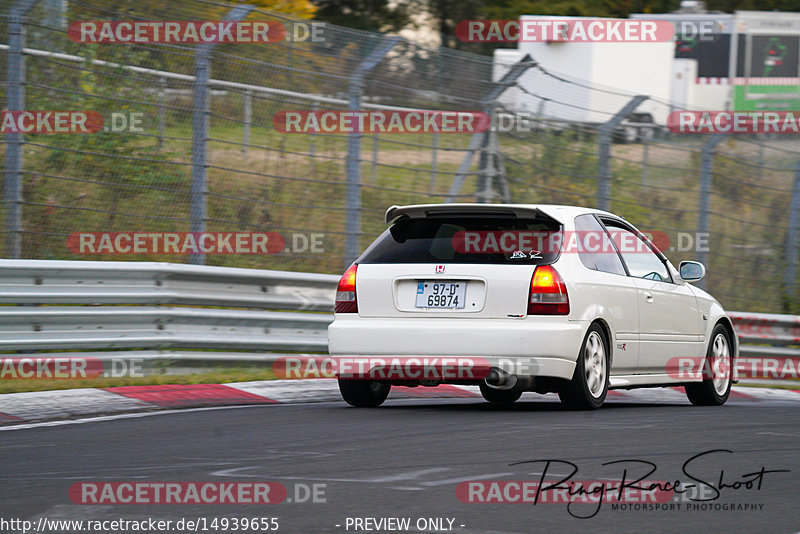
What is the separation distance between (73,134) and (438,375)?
14.5 feet

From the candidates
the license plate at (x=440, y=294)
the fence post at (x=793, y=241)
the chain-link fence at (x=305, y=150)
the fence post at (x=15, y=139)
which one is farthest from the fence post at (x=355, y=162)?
the fence post at (x=793, y=241)

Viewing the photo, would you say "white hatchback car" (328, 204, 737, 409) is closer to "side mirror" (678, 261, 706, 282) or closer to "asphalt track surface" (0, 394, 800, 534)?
"asphalt track surface" (0, 394, 800, 534)

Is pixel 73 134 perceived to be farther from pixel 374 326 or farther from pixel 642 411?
pixel 642 411

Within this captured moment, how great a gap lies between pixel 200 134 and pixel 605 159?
16.3 feet

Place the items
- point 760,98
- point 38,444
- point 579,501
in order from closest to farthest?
1. point 579,501
2. point 38,444
3. point 760,98

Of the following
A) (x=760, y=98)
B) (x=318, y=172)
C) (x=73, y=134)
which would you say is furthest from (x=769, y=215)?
(x=760, y=98)

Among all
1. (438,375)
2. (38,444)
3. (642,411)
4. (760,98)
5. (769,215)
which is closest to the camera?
(38,444)

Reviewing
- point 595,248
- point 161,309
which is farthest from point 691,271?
point 161,309

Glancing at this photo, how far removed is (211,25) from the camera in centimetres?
1200

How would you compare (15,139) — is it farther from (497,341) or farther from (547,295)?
(547,295)

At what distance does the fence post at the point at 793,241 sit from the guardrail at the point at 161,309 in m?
6.83

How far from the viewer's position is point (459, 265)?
29.2 feet

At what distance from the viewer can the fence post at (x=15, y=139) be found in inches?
430

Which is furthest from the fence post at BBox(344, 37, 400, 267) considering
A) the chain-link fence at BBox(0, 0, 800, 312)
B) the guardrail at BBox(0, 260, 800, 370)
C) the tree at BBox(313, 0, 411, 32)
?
the tree at BBox(313, 0, 411, 32)
